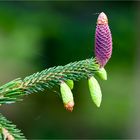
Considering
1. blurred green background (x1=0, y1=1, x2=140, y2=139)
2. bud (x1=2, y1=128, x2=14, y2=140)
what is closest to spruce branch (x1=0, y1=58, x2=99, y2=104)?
bud (x1=2, y1=128, x2=14, y2=140)

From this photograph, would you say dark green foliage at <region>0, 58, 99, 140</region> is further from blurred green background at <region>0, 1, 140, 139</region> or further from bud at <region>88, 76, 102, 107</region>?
blurred green background at <region>0, 1, 140, 139</region>

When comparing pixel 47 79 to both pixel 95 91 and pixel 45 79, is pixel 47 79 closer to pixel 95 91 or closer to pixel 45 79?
pixel 45 79

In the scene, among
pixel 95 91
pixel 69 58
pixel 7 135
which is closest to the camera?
pixel 7 135

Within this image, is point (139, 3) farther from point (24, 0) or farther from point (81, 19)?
point (24, 0)

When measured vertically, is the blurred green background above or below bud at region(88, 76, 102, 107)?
below

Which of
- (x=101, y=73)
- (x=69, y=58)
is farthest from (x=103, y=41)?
(x=69, y=58)

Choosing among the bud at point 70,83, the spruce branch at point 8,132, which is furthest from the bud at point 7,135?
the bud at point 70,83

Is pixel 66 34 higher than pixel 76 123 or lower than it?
higher

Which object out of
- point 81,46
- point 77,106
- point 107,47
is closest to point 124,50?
point 81,46

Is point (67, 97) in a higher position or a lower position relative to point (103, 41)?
lower
